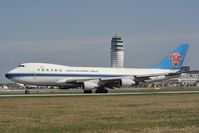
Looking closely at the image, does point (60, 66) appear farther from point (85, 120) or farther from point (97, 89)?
point (85, 120)

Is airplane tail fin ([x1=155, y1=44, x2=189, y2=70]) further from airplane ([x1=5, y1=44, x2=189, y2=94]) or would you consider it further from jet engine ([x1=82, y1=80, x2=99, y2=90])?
jet engine ([x1=82, y1=80, x2=99, y2=90])

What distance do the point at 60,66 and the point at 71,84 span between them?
3.07 metres

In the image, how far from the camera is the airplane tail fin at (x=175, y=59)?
67438 mm

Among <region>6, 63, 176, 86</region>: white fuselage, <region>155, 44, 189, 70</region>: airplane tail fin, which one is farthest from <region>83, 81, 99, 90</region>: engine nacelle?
<region>155, 44, 189, 70</region>: airplane tail fin

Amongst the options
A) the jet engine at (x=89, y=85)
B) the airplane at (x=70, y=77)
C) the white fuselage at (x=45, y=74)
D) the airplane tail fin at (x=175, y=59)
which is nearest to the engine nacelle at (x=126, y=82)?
the airplane at (x=70, y=77)

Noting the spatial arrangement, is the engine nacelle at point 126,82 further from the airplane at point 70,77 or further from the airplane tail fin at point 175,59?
the airplane tail fin at point 175,59

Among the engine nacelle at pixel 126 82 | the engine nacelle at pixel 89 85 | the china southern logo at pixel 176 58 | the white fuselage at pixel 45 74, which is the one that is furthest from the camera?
the china southern logo at pixel 176 58

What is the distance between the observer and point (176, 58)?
67312mm

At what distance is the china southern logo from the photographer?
221ft

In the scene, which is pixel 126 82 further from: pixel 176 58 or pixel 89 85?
pixel 176 58

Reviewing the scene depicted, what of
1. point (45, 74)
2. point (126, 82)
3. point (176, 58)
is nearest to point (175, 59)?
point (176, 58)

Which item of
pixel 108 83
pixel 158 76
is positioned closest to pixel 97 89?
pixel 108 83

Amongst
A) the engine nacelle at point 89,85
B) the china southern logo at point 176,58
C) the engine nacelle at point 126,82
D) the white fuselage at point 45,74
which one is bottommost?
the engine nacelle at point 89,85

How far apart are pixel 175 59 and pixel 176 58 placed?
0.77 feet
